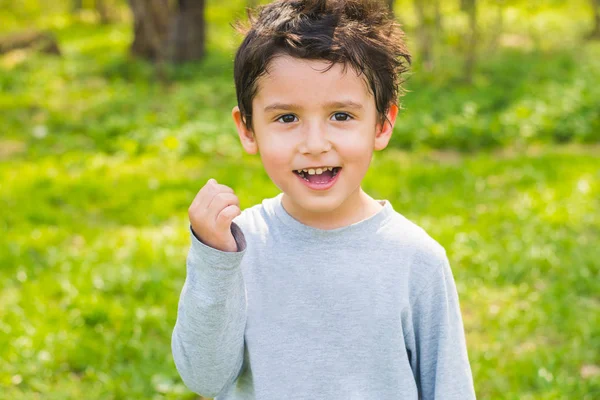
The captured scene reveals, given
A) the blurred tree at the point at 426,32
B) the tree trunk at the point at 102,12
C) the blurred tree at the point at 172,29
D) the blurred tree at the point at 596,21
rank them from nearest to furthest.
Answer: the blurred tree at the point at 426,32 < the blurred tree at the point at 172,29 < the blurred tree at the point at 596,21 < the tree trunk at the point at 102,12

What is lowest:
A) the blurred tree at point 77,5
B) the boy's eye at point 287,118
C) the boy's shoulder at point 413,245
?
the boy's shoulder at point 413,245

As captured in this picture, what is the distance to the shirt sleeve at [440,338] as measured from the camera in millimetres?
1609

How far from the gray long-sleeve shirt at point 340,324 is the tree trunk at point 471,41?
24.0 feet

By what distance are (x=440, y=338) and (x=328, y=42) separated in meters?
0.70

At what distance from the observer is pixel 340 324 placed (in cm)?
161

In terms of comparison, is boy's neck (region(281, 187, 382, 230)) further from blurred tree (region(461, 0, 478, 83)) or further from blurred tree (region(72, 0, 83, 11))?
blurred tree (region(72, 0, 83, 11))

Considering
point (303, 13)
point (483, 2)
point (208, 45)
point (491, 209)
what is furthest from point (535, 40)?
point (303, 13)

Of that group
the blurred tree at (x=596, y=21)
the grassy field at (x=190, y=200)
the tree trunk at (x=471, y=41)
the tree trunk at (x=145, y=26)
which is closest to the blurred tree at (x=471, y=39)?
the tree trunk at (x=471, y=41)

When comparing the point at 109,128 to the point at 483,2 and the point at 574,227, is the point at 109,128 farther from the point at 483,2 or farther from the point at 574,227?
the point at 483,2

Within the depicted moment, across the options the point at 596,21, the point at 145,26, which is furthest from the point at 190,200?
the point at 596,21

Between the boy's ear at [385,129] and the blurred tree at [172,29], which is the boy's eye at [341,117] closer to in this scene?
the boy's ear at [385,129]

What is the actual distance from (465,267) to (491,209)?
0.96 metres

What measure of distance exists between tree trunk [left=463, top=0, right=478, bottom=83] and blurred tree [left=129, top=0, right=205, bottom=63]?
4216mm

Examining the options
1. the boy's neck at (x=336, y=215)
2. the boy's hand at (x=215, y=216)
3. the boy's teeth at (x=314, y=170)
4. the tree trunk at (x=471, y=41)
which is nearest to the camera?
the boy's hand at (x=215, y=216)
